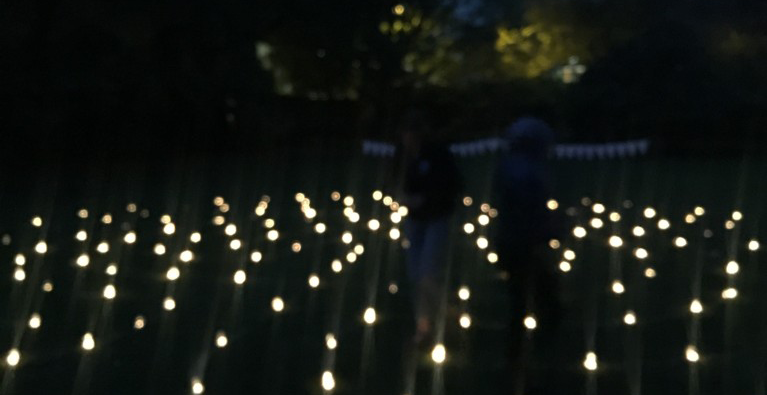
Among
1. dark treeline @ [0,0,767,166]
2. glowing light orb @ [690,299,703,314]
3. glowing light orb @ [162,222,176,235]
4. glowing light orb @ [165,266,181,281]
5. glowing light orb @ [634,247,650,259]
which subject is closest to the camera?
glowing light orb @ [690,299,703,314]

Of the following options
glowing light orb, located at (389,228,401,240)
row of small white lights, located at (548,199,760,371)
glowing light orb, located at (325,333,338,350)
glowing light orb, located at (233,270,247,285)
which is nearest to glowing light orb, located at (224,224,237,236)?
glowing light orb, located at (389,228,401,240)

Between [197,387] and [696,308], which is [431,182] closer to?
[197,387]

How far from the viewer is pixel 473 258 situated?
8.99m

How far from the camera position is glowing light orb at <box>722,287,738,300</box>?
7.36 metres

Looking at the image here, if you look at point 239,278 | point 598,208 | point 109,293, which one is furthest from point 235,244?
point 598,208

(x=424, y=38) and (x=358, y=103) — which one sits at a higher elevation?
(x=424, y=38)

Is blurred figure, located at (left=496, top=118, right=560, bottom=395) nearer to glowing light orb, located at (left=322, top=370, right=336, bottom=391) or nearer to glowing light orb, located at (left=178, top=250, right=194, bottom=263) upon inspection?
glowing light orb, located at (left=322, top=370, right=336, bottom=391)

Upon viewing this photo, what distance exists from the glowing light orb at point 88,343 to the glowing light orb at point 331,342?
1.55 meters

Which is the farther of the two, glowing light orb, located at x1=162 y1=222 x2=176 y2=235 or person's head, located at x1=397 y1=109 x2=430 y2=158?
glowing light orb, located at x1=162 y1=222 x2=176 y2=235

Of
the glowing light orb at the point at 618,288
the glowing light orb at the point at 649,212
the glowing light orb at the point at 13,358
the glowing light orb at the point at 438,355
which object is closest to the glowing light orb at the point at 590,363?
the glowing light orb at the point at 438,355

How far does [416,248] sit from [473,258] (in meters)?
3.07

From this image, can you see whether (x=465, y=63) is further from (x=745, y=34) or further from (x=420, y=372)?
(x=420, y=372)

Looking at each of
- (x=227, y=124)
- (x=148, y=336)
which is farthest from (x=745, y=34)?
(x=148, y=336)

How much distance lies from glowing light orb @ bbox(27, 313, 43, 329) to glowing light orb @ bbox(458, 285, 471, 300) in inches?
126
